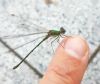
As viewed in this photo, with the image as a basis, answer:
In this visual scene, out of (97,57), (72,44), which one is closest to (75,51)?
(72,44)

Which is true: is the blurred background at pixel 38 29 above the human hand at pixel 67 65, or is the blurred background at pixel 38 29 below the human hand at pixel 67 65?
below

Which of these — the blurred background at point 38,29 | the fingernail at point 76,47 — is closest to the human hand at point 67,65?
the fingernail at point 76,47

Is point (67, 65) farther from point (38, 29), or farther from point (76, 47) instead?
point (38, 29)

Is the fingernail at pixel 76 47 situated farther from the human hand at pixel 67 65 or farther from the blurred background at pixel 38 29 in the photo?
the blurred background at pixel 38 29

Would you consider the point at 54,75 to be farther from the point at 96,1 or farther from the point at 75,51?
the point at 96,1

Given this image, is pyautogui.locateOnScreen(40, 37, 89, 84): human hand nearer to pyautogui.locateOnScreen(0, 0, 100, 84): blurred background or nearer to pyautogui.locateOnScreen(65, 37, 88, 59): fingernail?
pyautogui.locateOnScreen(65, 37, 88, 59): fingernail

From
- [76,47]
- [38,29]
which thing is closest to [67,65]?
[76,47]

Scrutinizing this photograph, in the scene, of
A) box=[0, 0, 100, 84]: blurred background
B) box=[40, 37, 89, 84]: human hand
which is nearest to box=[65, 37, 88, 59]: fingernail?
box=[40, 37, 89, 84]: human hand

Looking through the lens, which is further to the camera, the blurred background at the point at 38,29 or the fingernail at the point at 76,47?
the blurred background at the point at 38,29

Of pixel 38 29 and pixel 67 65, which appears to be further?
pixel 38 29
